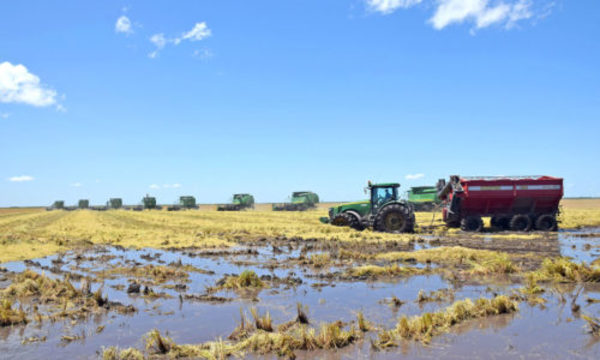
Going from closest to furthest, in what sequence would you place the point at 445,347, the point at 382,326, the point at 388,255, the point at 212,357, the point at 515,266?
the point at 212,357 < the point at 445,347 < the point at 382,326 < the point at 515,266 < the point at 388,255

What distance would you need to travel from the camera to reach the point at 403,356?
5.10 meters

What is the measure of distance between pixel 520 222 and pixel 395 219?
6.42 metres

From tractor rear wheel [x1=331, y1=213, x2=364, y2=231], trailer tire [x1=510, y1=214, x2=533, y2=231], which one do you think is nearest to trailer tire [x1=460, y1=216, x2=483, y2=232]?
trailer tire [x1=510, y1=214, x2=533, y2=231]

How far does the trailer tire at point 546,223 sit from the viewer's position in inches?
822

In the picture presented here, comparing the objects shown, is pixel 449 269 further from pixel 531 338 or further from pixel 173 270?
pixel 173 270

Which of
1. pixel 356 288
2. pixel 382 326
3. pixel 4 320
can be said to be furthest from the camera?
pixel 356 288

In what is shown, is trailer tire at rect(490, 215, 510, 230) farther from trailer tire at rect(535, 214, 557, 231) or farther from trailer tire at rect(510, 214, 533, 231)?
trailer tire at rect(535, 214, 557, 231)

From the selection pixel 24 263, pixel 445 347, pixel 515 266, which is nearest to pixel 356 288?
pixel 445 347

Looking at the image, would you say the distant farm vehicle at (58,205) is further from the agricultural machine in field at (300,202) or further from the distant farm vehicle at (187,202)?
the agricultural machine in field at (300,202)

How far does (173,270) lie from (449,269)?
7.00 meters

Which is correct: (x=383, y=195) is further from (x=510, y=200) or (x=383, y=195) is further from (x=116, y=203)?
(x=116, y=203)

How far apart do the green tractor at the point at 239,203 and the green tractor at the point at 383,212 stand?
4516 cm

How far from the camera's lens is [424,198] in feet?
155

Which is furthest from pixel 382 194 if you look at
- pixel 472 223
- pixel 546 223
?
pixel 546 223
